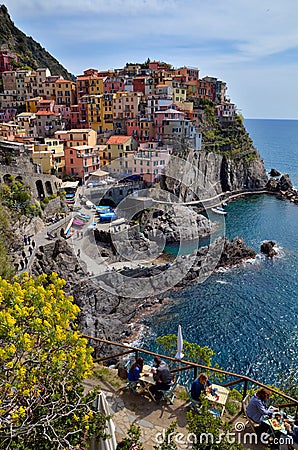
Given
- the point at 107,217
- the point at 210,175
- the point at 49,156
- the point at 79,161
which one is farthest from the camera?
the point at 210,175

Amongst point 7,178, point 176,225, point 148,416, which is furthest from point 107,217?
point 148,416

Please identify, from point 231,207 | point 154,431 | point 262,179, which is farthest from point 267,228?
point 154,431

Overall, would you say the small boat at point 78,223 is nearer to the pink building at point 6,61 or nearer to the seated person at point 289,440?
the seated person at point 289,440

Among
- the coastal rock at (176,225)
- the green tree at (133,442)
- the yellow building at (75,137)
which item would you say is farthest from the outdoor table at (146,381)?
the yellow building at (75,137)

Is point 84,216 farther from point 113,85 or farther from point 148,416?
point 113,85

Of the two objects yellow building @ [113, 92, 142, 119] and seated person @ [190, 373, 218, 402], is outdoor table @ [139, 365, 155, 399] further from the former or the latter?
yellow building @ [113, 92, 142, 119]

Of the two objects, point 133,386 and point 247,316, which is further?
point 247,316
